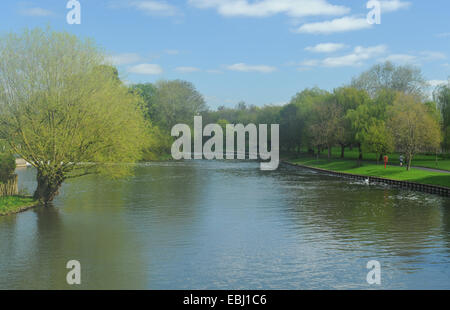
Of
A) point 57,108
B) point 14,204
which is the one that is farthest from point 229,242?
point 14,204

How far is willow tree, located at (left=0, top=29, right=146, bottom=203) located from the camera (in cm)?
3347

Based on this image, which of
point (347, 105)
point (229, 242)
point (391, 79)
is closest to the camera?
point (229, 242)

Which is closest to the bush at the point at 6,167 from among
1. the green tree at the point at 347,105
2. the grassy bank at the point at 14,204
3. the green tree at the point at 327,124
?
the grassy bank at the point at 14,204

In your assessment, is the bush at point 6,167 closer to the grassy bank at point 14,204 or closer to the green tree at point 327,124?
Answer: the grassy bank at point 14,204

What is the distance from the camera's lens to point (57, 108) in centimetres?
3353

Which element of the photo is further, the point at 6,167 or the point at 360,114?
the point at 360,114

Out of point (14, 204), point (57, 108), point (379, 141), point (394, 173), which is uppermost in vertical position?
point (57, 108)

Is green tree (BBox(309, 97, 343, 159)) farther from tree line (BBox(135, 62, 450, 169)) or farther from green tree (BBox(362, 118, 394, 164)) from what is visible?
green tree (BBox(362, 118, 394, 164))

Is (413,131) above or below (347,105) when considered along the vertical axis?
below

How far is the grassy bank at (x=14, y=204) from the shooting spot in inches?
1278

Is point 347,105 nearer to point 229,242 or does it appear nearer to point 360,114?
point 360,114

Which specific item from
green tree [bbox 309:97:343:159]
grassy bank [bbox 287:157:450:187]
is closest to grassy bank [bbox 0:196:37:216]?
grassy bank [bbox 287:157:450:187]

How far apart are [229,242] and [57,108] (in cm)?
1737

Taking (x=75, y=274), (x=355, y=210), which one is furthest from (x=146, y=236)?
(x=355, y=210)
